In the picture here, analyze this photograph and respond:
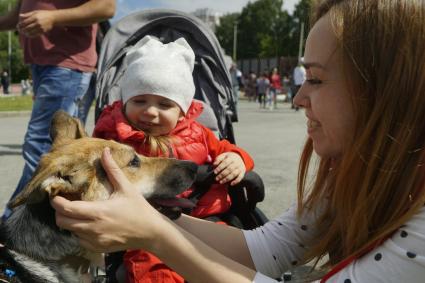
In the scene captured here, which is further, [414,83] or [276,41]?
[276,41]

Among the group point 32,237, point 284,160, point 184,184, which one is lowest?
point 284,160

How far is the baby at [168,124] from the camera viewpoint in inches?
113

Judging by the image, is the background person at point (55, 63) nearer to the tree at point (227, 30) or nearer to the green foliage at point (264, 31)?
the green foliage at point (264, 31)

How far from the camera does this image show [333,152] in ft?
6.15

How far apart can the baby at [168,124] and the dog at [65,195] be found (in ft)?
1.05

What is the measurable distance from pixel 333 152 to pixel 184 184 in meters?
0.88

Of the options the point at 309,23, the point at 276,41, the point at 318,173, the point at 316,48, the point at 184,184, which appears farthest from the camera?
the point at 276,41

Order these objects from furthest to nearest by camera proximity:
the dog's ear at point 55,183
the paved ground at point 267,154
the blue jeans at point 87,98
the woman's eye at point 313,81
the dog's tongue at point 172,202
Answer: the paved ground at point 267,154 < the blue jeans at point 87,98 < the dog's tongue at point 172,202 < the dog's ear at point 55,183 < the woman's eye at point 313,81

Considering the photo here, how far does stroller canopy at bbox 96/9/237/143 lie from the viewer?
155 inches

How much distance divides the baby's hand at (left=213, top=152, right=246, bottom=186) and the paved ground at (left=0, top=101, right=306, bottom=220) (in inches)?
88.9

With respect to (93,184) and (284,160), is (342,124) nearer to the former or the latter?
(93,184)

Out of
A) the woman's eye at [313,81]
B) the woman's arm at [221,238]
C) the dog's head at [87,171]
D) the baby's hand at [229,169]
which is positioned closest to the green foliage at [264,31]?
the baby's hand at [229,169]

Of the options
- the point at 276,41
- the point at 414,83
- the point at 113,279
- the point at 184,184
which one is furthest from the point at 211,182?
the point at 276,41

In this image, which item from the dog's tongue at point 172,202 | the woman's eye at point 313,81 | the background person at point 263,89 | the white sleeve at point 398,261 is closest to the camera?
the white sleeve at point 398,261
